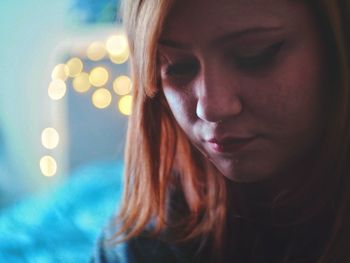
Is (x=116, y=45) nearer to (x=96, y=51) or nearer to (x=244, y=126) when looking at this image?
(x=96, y=51)

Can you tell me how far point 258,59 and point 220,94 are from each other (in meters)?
0.06

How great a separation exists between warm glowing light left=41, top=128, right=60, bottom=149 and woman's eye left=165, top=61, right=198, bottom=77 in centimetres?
162

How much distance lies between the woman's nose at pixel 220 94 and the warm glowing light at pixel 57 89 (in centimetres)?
164

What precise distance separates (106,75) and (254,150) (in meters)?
1.57

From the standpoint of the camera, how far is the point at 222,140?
53 cm

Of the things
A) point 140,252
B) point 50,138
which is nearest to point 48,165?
point 50,138

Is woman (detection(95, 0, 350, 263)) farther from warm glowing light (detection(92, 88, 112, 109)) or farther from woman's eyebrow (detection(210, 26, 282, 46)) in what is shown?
warm glowing light (detection(92, 88, 112, 109))

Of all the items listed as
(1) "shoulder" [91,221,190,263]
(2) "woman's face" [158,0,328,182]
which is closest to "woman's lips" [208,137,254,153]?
(2) "woman's face" [158,0,328,182]

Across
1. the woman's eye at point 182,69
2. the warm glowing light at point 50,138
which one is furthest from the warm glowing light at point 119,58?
the woman's eye at point 182,69

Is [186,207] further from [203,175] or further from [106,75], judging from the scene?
[106,75]

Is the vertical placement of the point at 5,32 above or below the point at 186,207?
above

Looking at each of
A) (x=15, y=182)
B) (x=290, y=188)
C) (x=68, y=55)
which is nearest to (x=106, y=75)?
(x=68, y=55)

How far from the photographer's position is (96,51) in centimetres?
198

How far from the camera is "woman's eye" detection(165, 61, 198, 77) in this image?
0.53 metres
